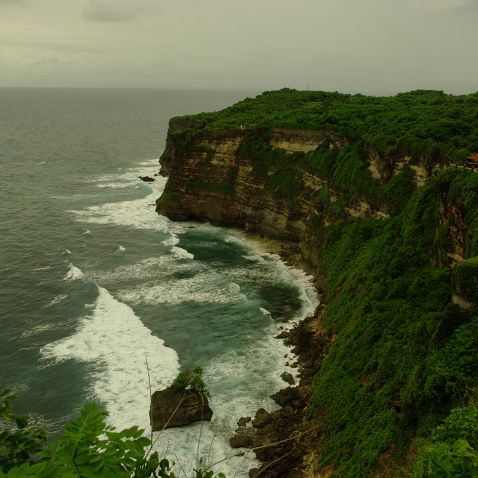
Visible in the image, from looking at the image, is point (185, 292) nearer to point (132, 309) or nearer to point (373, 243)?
point (132, 309)

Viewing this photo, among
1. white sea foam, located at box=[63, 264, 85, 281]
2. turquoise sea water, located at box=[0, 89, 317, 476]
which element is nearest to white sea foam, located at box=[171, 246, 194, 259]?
turquoise sea water, located at box=[0, 89, 317, 476]

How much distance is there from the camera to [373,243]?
36781 mm

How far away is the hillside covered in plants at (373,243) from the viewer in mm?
20281

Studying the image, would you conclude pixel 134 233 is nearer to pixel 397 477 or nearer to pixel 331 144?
pixel 331 144

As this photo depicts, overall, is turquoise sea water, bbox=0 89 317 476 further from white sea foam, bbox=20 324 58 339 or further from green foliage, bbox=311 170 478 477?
green foliage, bbox=311 170 478 477

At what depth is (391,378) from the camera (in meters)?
23.7

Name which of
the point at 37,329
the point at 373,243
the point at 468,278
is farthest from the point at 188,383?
the point at 373,243

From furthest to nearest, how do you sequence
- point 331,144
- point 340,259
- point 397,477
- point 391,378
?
1. point 331,144
2. point 340,259
3. point 391,378
4. point 397,477

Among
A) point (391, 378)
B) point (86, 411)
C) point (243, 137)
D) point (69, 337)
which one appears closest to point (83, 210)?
point (243, 137)

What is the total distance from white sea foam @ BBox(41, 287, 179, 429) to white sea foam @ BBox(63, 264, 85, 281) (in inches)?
251

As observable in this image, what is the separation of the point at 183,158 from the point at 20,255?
23.8 meters

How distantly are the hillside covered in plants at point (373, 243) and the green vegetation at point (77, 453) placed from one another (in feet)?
19.3

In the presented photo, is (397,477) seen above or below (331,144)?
below

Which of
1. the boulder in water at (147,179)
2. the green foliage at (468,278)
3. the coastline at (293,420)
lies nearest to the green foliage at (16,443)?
the coastline at (293,420)
